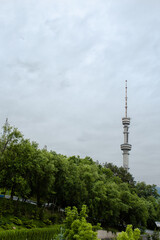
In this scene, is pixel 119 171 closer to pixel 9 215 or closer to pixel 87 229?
pixel 9 215

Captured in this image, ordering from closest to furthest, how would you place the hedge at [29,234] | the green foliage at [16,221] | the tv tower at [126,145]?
the hedge at [29,234] → the green foliage at [16,221] → the tv tower at [126,145]

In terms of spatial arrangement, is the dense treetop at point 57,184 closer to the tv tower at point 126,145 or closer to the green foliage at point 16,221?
the green foliage at point 16,221

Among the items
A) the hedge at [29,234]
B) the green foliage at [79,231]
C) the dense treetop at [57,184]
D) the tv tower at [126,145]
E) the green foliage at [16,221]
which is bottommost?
the hedge at [29,234]

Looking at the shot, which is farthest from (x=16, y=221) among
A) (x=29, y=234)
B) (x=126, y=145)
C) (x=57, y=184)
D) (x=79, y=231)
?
(x=126, y=145)

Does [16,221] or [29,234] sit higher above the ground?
[16,221]

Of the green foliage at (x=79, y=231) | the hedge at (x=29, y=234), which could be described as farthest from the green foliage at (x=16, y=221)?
the green foliage at (x=79, y=231)

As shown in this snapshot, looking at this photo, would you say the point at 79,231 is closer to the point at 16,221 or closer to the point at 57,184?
the point at 16,221

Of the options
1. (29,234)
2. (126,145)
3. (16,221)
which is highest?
(126,145)

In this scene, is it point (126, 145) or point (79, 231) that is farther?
point (126, 145)

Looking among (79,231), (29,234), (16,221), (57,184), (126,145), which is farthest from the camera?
(126,145)

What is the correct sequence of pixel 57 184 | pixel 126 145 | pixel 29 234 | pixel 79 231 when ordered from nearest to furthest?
pixel 79 231
pixel 29 234
pixel 57 184
pixel 126 145

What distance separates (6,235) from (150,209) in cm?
3625

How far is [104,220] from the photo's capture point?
42.5 meters

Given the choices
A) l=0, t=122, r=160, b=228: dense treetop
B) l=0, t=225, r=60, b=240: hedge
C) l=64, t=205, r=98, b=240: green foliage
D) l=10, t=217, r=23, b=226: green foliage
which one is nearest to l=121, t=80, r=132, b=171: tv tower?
l=0, t=122, r=160, b=228: dense treetop
